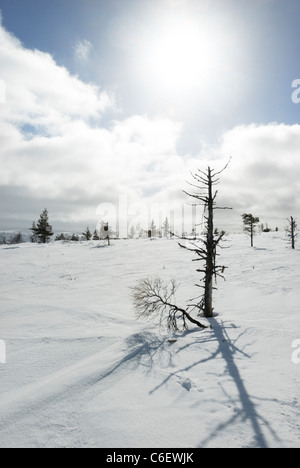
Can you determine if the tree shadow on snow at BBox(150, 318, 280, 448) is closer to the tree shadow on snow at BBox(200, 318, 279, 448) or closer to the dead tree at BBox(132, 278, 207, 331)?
the tree shadow on snow at BBox(200, 318, 279, 448)

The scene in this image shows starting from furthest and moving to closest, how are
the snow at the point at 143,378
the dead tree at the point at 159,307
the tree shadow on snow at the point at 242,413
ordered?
1. the dead tree at the point at 159,307
2. the snow at the point at 143,378
3. the tree shadow on snow at the point at 242,413

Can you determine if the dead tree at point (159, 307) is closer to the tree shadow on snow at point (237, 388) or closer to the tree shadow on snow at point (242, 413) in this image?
the tree shadow on snow at point (237, 388)

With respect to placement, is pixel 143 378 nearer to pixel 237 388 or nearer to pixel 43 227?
pixel 237 388

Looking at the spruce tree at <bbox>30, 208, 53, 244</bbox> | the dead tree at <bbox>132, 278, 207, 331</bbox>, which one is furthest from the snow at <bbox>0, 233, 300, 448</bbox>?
the spruce tree at <bbox>30, 208, 53, 244</bbox>

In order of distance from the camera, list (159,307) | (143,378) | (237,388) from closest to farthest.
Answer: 1. (237,388)
2. (143,378)
3. (159,307)

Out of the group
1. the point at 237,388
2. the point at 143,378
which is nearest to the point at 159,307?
the point at 143,378

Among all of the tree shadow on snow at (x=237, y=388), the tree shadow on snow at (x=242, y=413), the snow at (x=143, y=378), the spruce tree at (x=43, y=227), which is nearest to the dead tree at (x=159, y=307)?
the snow at (x=143, y=378)

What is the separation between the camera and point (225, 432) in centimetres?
419

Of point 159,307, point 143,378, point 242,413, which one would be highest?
point 159,307

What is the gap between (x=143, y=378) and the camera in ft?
19.9

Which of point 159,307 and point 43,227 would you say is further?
point 43,227

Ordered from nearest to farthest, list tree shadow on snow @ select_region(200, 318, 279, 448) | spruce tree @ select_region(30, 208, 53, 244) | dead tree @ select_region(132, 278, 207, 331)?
tree shadow on snow @ select_region(200, 318, 279, 448)
dead tree @ select_region(132, 278, 207, 331)
spruce tree @ select_region(30, 208, 53, 244)

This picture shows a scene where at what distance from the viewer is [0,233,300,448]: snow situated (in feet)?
14.1

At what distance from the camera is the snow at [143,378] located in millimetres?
4289
